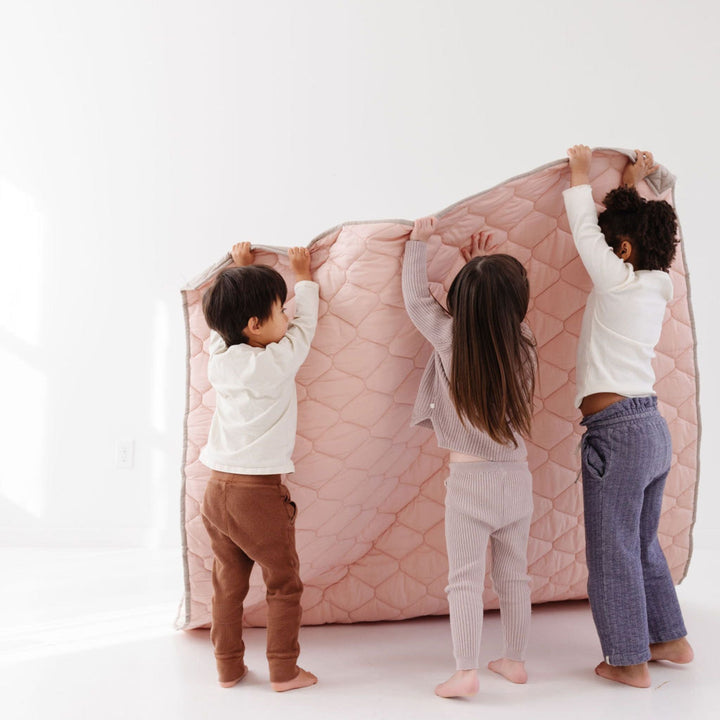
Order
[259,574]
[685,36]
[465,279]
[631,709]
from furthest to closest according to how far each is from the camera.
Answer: [685,36] → [259,574] → [465,279] → [631,709]

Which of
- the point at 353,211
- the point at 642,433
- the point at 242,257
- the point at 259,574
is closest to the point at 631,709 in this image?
Answer: the point at 642,433

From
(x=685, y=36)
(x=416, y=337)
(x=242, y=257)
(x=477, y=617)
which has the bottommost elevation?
(x=477, y=617)

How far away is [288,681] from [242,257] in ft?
2.65

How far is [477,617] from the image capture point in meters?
1.26

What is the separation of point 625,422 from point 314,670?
2.54ft

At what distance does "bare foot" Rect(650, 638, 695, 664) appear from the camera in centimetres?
137

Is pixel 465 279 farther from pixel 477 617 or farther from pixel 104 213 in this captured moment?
pixel 104 213

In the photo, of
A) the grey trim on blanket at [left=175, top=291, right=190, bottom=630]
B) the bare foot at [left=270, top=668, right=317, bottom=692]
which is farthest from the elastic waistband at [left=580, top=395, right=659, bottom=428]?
the grey trim on blanket at [left=175, top=291, right=190, bottom=630]

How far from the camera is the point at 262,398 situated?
1.31 meters

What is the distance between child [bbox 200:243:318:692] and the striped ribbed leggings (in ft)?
1.01

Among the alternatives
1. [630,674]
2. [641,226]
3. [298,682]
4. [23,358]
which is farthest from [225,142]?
[630,674]

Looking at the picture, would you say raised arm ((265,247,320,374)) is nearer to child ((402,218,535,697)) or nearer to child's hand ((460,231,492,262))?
child ((402,218,535,697))

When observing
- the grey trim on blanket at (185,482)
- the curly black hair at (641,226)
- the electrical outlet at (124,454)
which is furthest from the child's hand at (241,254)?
the electrical outlet at (124,454)

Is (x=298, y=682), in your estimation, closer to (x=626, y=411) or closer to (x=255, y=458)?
(x=255, y=458)
